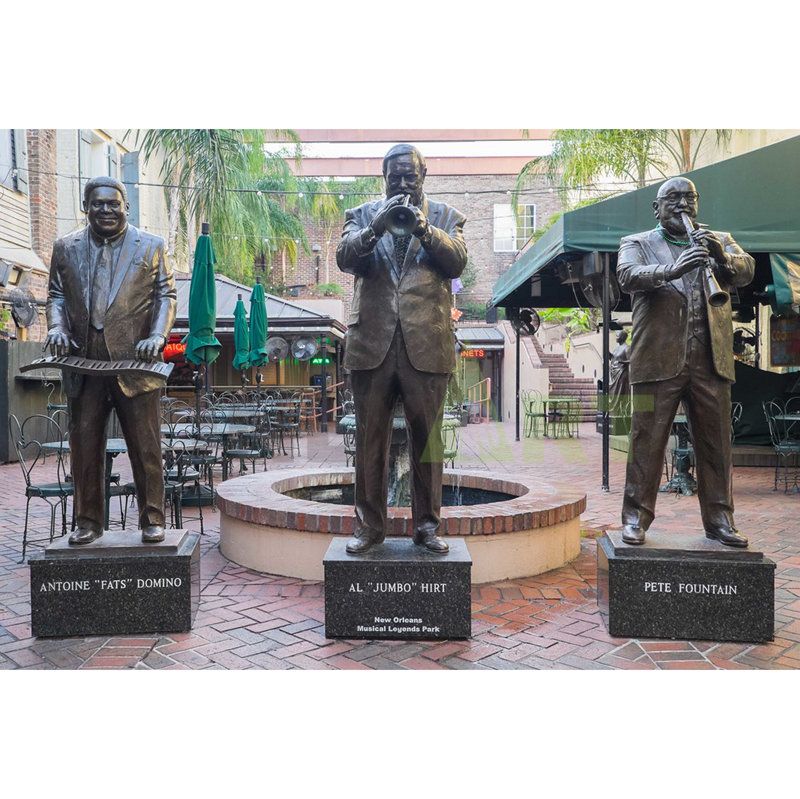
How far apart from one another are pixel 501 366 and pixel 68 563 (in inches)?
828

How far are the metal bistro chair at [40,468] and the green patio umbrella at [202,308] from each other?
155 cm

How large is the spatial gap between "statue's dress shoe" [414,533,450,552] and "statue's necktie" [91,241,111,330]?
5.61 ft

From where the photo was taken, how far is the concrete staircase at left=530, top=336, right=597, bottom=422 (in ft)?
56.2

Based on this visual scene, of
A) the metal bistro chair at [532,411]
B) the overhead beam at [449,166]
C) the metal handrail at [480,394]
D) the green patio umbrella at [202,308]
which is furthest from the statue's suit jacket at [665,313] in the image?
the overhead beam at [449,166]

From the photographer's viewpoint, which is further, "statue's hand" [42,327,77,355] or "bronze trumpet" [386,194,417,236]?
"statue's hand" [42,327,77,355]

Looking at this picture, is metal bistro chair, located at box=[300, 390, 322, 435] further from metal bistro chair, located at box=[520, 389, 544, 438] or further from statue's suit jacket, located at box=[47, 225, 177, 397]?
statue's suit jacket, located at box=[47, 225, 177, 397]

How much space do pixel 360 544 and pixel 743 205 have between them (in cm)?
513

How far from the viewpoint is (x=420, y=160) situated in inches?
121

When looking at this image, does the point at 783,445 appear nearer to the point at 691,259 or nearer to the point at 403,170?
the point at 691,259

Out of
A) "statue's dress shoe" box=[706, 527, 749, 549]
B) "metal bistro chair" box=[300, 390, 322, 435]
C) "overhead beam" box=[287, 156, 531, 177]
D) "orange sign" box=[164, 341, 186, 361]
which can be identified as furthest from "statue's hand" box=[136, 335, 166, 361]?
"overhead beam" box=[287, 156, 531, 177]

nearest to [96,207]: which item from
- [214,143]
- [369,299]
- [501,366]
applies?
[369,299]

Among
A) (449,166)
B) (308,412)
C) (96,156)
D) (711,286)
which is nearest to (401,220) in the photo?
(711,286)

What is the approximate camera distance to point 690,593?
3096 mm

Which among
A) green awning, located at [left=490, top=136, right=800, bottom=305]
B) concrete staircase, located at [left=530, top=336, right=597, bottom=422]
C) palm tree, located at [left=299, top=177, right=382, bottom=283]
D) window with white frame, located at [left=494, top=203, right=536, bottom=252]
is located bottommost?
concrete staircase, located at [left=530, top=336, right=597, bottom=422]
